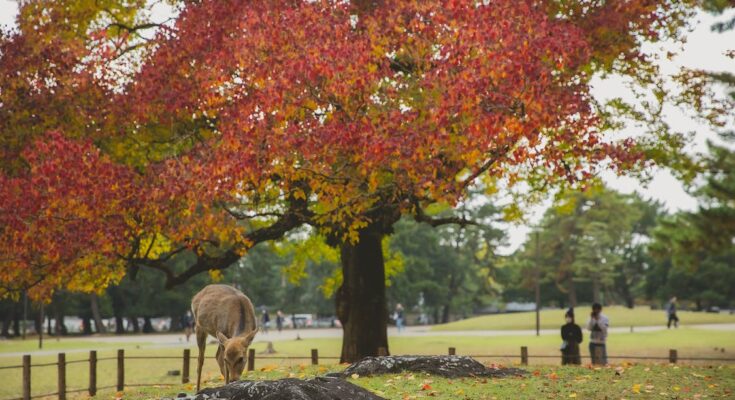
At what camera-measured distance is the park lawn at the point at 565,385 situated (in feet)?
44.7

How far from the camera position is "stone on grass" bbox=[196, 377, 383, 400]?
413 inches

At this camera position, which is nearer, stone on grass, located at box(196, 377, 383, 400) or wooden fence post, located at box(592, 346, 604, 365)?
stone on grass, located at box(196, 377, 383, 400)

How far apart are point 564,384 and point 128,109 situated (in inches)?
523

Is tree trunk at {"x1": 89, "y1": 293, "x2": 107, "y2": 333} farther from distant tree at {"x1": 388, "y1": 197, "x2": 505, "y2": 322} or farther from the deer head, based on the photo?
the deer head

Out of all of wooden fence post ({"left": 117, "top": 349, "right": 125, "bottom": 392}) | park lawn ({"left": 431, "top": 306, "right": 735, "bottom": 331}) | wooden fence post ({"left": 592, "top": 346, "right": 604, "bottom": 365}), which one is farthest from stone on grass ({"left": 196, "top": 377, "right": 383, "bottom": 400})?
park lawn ({"left": 431, "top": 306, "right": 735, "bottom": 331})

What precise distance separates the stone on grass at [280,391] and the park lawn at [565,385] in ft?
6.95

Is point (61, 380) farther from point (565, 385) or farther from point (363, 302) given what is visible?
point (565, 385)

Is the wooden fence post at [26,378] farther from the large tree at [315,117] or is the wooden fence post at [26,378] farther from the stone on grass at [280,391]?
the stone on grass at [280,391]

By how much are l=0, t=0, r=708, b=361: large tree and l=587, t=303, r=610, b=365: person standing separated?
16.2ft

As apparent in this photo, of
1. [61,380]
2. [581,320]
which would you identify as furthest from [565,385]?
[581,320]

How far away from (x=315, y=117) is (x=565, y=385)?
26.3 ft

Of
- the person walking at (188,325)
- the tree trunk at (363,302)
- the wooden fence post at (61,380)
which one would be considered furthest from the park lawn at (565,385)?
the person walking at (188,325)

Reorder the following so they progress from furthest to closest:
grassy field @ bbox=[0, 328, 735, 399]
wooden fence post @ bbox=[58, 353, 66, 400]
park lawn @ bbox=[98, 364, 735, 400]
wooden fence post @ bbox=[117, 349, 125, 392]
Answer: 1. grassy field @ bbox=[0, 328, 735, 399]
2. wooden fence post @ bbox=[117, 349, 125, 392]
3. wooden fence post @ bbox=[58, 353, 66, 400]
4. park lawn @ bbox=[98, 364, 735, 400]

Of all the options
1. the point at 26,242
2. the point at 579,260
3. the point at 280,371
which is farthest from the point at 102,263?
the point at 579,260
